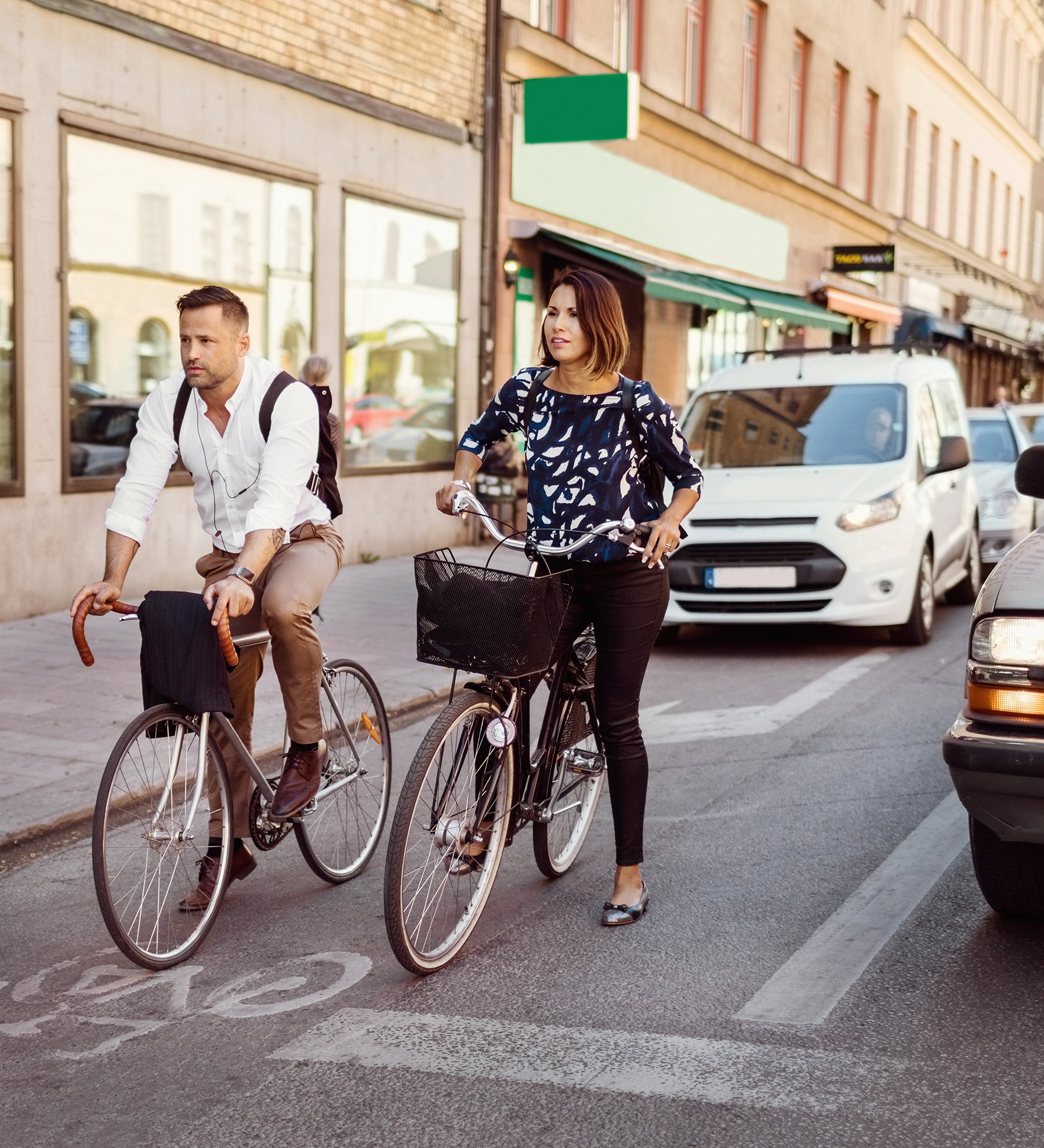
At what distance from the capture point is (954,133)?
37.4 m

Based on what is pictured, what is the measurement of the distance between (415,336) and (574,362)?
11281 millimetres

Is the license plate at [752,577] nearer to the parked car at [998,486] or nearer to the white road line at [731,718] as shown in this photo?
the white road line at [731,718]

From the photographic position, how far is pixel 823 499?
971 centimetres

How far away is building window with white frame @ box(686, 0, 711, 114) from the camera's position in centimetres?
2145

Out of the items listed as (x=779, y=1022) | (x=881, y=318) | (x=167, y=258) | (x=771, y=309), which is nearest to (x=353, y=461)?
(x=167, y=258)

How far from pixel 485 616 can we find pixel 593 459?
0.59 m

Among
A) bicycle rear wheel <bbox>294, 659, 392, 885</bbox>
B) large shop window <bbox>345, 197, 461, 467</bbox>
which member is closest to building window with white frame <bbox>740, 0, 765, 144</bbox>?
large shop window <bbox>345, 197, 461, 467</bbox>

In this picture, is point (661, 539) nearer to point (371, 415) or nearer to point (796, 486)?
point (796, 486)

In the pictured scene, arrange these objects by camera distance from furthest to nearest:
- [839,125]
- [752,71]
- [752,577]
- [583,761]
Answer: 1. [839,125]
2. [752,71]
3. [752,577]
4. [583,761]

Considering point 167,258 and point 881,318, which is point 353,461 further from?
point 881,318

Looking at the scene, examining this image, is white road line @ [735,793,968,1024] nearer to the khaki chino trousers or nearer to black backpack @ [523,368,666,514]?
black backpack @ [523,368,666,514]

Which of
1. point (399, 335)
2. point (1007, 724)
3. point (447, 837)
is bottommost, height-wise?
point (447, 837)

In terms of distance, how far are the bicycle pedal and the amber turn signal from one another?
1.13m

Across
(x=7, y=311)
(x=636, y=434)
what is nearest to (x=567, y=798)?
(x=636, y=434)
